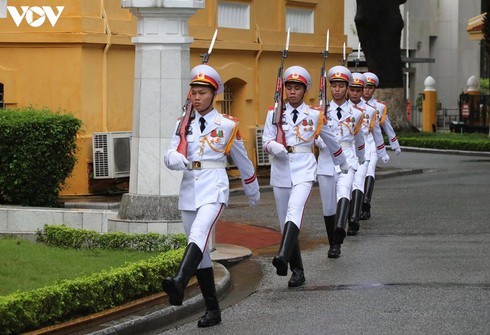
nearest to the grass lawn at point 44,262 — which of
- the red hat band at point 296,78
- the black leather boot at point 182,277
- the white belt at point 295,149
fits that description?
the black leather boot at point 182,277

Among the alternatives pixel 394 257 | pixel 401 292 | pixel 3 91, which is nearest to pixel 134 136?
pixel 394 257

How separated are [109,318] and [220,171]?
59.0 inches

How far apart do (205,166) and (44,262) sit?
2.50 meters

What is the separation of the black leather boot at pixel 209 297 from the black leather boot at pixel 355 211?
227 inches

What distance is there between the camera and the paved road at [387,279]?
10.6 meters

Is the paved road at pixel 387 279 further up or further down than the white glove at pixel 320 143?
further down

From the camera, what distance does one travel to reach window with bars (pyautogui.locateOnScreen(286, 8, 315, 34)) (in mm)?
26589

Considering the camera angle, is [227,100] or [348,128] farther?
[227,100]

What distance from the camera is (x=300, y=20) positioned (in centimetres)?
2702

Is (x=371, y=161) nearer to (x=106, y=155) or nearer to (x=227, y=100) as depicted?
(x=106, y=155)

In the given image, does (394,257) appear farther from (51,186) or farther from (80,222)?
(51,186)

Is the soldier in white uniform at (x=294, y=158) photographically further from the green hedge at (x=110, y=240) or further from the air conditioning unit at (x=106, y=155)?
the air conditioning unit at (x=106, y=155)

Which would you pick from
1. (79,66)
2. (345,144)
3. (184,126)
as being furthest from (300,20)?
(184,126)

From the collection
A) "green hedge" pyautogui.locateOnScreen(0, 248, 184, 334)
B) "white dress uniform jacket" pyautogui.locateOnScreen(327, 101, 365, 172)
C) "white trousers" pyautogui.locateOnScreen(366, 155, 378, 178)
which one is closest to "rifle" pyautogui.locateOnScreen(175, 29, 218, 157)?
"green hedge" pyautogui.locateOnScreen(0, 248, 184, 334)
